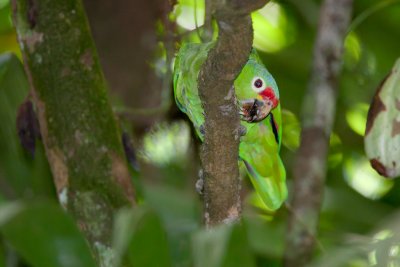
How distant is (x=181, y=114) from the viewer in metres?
2.51

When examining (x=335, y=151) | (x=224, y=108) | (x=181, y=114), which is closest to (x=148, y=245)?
(x=224, y=108)

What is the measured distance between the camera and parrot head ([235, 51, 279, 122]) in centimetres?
168

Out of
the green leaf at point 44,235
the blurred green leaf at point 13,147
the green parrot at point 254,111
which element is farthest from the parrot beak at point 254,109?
the blurred green leaf at point 13,147

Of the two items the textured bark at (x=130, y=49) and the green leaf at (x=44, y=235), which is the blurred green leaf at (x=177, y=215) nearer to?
the green leaf at (x=44, y=235)

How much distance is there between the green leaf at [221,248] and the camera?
1153 mm

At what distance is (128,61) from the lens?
2.68m

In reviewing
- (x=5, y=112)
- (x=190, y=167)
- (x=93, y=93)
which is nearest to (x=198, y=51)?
(x=93, y=93)

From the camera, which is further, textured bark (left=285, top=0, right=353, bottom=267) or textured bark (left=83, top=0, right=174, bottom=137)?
textured bark (left=83, top=0, right=174, bottom=137)

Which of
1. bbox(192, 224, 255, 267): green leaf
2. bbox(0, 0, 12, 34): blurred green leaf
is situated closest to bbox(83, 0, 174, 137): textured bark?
bbox(0, 0, 12, 34): blurred green leaf

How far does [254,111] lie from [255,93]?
39mm

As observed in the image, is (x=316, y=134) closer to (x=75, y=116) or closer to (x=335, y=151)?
(x=335, y=151)

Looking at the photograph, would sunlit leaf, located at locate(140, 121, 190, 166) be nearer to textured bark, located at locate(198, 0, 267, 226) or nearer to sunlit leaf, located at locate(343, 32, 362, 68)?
sunlit leaf, located at locate(343, 32, 362, 68)

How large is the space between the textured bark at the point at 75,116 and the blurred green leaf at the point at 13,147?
161mm

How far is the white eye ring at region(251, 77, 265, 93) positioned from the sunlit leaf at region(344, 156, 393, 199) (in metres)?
0.84
